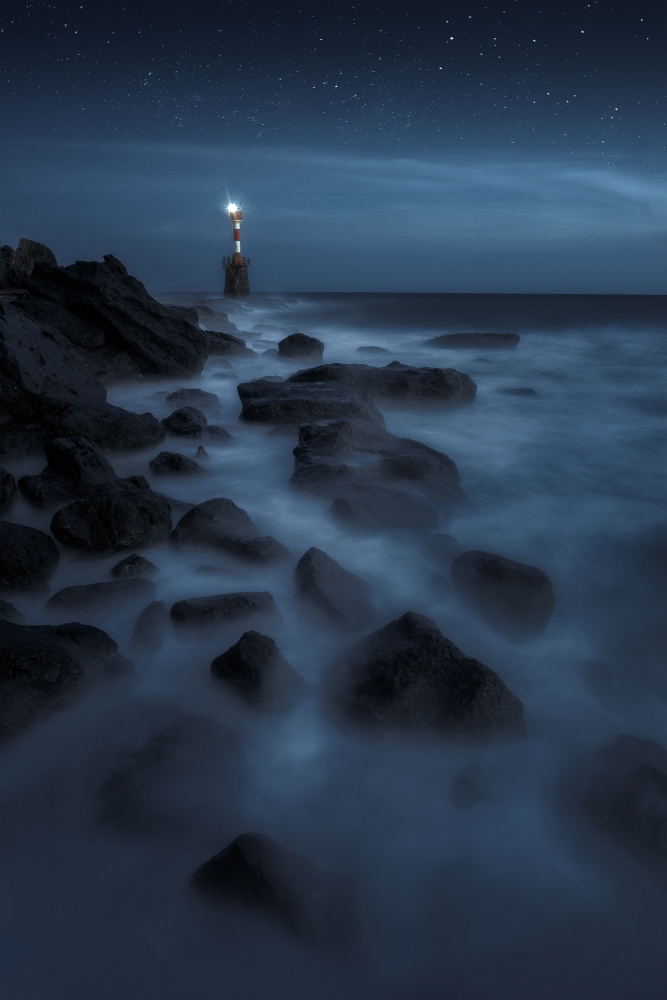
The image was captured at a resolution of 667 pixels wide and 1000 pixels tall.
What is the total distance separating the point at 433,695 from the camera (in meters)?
2.38

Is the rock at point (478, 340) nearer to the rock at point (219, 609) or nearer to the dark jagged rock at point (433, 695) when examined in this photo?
the rock at point (219, 609)

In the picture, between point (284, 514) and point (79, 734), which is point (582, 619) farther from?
point (79, 734)

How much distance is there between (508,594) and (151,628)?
6.18 ft

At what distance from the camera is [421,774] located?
2.25 m

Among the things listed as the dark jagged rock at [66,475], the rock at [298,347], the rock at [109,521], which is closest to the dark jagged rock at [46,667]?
the rock at [109,521]

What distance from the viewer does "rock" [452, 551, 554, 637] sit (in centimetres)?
315

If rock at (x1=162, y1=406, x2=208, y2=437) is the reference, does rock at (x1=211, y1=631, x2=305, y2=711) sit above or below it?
below

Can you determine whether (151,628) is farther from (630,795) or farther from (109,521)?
(630,795)

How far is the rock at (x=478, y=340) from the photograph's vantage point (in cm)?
1560

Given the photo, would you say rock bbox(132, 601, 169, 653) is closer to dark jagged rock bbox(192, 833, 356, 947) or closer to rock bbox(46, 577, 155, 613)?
rock bbox(46, 577, 155, 613)

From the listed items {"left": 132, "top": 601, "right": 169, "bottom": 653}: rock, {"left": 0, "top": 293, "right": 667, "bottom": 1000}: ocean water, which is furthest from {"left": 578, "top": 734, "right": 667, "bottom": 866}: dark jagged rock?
{"left": 132, "top": 601, "right": 169, "bottom": 653}: rock

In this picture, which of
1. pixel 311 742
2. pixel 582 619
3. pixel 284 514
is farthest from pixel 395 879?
pixel 284 514

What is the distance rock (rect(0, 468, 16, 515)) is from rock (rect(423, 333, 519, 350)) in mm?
13343

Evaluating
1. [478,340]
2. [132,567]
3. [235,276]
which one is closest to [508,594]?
[132,567]
